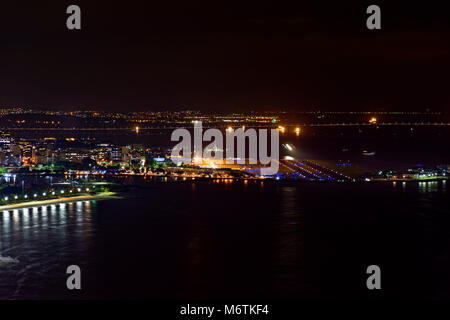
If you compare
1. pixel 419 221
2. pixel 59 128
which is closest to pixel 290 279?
pixel 419 221

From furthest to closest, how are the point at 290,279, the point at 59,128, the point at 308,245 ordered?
the point at 59,128
the point at 308,245
the point at 290,279

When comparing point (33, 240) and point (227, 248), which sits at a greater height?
point (33, 240)

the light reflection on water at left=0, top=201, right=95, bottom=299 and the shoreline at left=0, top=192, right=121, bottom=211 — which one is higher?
the shoreline at left=0, top=192, right=121, bottom=211

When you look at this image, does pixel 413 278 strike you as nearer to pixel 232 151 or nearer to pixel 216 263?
pixel 216 263

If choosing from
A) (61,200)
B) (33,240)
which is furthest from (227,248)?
(61,200)
